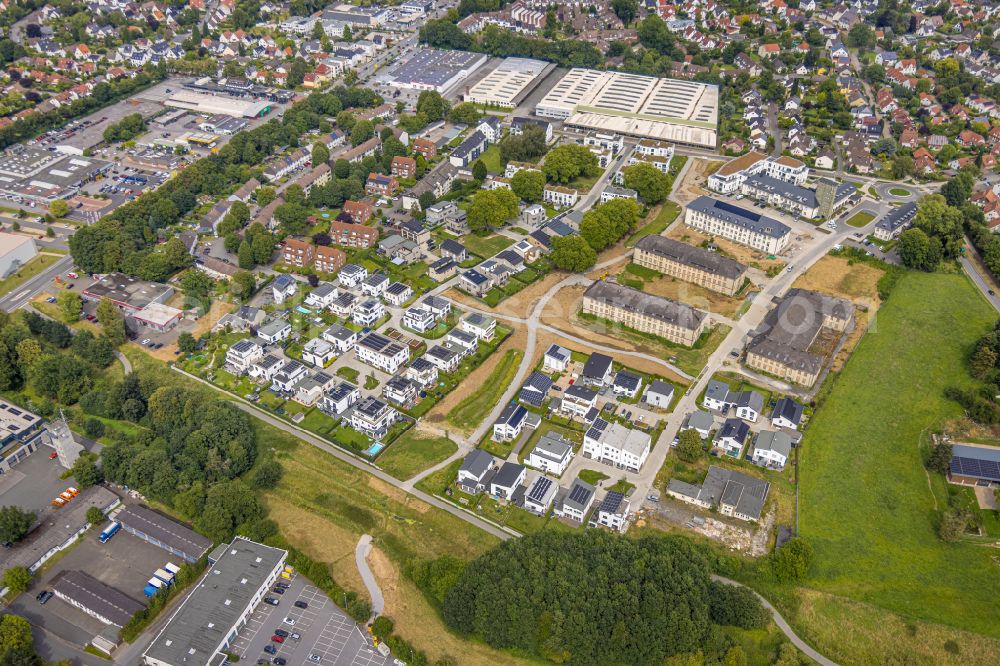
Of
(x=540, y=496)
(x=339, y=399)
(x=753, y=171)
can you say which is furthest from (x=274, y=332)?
(x=753, y=171)

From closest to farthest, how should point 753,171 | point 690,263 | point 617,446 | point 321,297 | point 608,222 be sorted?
1. point 617,446
2. point 321,297
3. point 690,263
4. point 608,222
5. point 753,171

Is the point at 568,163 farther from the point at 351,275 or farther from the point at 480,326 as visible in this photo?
the point at 480,326

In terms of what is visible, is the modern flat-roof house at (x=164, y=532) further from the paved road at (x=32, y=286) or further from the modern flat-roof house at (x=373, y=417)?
the paved road at (x=32, y=286)

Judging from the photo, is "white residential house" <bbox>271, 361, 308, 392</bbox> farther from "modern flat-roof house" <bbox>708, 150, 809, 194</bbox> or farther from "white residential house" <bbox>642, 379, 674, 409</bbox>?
"modern flat-roof house" <bbox>708, 150, 809, 194</bbox>

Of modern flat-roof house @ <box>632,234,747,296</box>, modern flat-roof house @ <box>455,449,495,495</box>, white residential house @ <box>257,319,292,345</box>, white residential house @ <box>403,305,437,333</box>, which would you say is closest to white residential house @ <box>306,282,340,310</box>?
white residential house @ <box>257,319,292,345</box>

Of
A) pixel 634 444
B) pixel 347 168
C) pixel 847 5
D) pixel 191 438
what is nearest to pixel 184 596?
pixel 191 438

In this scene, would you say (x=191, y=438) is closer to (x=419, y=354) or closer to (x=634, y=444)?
(x=419, y=354)
